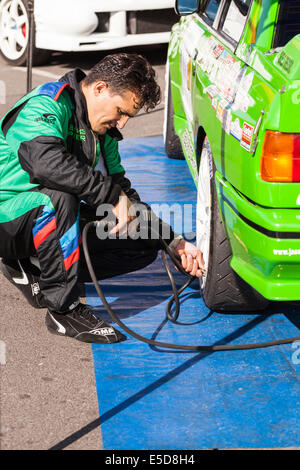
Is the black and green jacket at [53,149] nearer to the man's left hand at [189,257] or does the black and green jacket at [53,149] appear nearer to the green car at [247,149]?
the man's left hand at [189,257]

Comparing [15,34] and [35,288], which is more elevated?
[35,288]

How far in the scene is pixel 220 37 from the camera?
12.8 feet

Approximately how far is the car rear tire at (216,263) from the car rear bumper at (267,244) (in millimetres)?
229

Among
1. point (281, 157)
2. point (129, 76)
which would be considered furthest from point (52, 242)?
point (281, 157)

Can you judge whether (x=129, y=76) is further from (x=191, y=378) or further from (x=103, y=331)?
(x=191, y=378)

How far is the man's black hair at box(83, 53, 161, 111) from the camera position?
333 cm

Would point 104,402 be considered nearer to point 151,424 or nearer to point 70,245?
point 151,424

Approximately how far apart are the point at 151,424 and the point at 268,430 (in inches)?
16.6

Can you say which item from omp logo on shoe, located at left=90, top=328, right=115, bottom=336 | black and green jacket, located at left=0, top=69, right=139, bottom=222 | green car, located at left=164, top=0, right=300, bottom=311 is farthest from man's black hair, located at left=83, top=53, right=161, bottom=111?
omp logo on shoe, located at left=90, top=328, right=115, bottom=336

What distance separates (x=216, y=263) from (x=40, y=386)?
0.94 meters

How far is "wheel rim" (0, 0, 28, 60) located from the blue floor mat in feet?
17.2

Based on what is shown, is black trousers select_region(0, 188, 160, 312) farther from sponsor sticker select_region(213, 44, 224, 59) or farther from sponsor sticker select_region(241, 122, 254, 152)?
sponsor sticker select_region(213, 44, 224, 59)

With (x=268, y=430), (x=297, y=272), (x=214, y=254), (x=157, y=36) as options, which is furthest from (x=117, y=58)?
(x=157, y=36)

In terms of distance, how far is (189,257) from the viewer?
3529 millimetres
